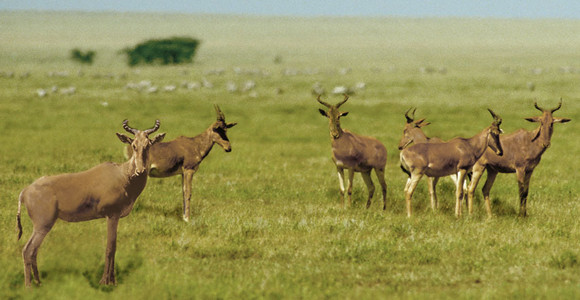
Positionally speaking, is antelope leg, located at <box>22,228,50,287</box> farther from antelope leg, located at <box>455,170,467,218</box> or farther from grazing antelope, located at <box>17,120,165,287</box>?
antelope leg, located at <box>455,170,467,218</box>

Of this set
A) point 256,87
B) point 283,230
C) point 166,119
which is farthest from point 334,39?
point 283,230

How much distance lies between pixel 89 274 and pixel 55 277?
0.42 m

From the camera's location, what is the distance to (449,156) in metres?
14.3

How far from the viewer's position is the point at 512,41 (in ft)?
570

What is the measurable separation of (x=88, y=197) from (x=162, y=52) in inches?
3308

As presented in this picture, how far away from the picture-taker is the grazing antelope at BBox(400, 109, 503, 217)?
14258mm

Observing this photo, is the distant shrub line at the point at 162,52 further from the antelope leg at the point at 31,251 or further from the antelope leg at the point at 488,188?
the antelope leg at the point at 31,251

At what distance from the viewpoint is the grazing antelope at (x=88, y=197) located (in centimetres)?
866

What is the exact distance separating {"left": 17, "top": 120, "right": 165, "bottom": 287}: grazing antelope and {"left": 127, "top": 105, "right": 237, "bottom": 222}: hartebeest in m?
4.64

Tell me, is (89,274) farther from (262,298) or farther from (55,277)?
(262,298)

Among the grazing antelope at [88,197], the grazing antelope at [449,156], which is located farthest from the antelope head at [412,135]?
the grazing antelope at [88,197]


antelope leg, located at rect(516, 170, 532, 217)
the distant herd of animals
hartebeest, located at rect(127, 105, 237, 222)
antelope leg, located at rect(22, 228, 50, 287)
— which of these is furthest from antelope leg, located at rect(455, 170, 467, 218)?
antelope leg, located at rect(22, 228, 50, 287)

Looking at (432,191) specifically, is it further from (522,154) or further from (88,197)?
(88,197)

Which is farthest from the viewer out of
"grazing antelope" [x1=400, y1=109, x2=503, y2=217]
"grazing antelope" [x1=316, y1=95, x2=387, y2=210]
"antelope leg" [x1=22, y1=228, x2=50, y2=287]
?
"grazing antelope" [x1=316, y1=95, x2=387, y2=210]
